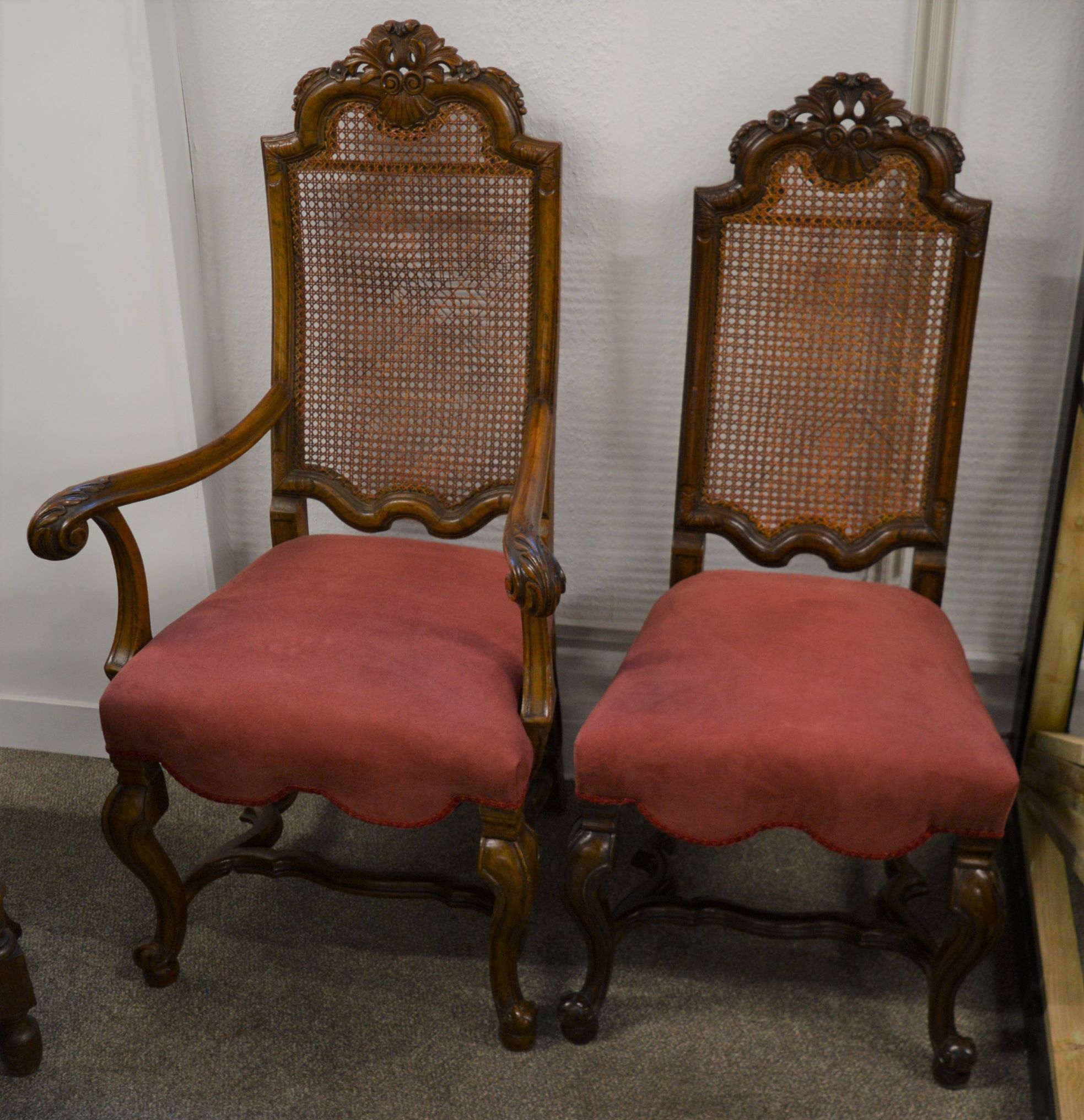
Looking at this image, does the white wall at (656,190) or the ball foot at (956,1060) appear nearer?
the ball foot at (956,1060)

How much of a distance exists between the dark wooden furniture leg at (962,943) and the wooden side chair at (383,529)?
0.56 metres

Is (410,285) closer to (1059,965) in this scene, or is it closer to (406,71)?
(406,71)

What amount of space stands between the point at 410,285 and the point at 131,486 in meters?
0.58

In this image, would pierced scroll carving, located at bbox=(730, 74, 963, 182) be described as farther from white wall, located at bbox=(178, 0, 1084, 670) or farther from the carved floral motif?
the carved floral motif

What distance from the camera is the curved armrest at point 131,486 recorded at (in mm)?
1504

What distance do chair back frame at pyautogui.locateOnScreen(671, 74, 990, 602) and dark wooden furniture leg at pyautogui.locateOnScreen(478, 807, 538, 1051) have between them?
57 centimetres

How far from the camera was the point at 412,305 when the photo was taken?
188 centimetres

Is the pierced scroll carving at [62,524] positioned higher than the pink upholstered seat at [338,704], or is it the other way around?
the pierced scroll carving at [62,524]

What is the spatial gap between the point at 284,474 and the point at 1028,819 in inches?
55.3

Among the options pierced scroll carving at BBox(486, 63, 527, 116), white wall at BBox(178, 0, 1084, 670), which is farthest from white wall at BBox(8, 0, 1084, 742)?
pierced scroll carving at BBox(486, 63, 527, 116)

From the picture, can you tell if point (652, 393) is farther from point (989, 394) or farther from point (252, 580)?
point (252, 580)

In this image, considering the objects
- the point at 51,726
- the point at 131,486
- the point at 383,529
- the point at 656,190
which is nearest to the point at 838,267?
the point at 656,190

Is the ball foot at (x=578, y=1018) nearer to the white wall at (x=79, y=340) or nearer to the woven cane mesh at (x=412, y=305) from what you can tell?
the woven cane mesh at (x=412, y=305)

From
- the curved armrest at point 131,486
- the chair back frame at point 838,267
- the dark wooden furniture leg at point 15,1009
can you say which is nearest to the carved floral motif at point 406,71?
the chair back frame at point 838,267
